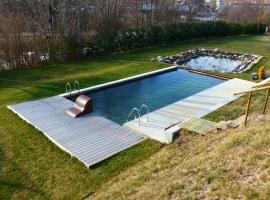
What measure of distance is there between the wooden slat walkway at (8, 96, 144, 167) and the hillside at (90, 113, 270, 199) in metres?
0.91

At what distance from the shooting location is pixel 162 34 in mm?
18719

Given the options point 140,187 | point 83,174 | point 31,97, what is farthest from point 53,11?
point 140,187

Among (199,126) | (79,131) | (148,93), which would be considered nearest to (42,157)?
(79,131)

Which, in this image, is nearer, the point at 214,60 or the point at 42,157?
the point at 42,157

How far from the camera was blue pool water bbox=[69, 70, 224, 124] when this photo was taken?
8.62m

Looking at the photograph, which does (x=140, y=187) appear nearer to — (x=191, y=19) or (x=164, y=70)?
(x=164, y=70)

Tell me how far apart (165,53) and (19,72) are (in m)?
8.05

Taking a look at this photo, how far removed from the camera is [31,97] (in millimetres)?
8922

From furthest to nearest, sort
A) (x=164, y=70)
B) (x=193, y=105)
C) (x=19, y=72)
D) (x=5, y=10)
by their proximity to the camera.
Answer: (x=5, y=10), (x=164, y=70), (x=19, y=72), (x=193, y=105)

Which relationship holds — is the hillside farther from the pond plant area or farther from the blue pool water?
the pond plant area

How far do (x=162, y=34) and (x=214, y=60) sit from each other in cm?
454

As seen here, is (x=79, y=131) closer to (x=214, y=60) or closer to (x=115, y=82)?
(x=115, y=82)

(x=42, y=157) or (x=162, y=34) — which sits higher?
(x=162, y=34)

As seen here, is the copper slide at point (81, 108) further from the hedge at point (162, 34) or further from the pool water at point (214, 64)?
the hedge at point (162, 34)
